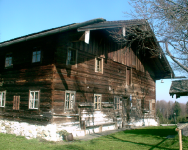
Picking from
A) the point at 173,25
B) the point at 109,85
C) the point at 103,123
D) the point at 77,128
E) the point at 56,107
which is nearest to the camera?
the point at 173,25

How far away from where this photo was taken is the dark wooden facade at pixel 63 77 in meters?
10.5

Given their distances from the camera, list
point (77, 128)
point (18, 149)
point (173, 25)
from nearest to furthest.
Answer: point (18, 149)
point (173, 25)
point (77, 128)

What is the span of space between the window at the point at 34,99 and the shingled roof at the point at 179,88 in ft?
26.0

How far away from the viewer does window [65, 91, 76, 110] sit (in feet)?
36.6

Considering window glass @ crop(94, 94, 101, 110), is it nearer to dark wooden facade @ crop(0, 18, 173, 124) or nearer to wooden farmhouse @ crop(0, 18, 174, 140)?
wooden farmhouse @ crop(0, 18, 174, 140)

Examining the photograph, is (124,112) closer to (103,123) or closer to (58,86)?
(103,123)

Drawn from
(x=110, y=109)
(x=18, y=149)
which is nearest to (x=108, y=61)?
(x=110, y=109)

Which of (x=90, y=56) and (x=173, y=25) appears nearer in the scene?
(x=173, y=25)

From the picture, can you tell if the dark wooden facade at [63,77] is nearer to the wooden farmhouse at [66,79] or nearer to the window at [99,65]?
the wooden farmhouse at [66,79]

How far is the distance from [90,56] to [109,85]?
9.29 ft

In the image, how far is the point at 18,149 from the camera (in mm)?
8273

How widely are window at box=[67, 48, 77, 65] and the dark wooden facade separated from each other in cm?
16

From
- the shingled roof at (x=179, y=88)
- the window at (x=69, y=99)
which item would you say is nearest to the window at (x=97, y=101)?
the window at (x=69, y=99)

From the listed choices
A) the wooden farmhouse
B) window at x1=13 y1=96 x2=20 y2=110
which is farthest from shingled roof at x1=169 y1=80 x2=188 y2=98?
window at x1=13 y1=96 x2=20 y2=110
